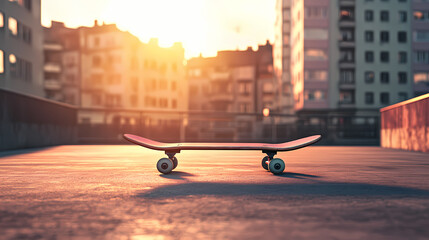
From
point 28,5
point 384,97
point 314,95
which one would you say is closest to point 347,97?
point 314,95

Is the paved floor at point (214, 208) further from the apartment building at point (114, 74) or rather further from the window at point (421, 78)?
the window at point (421, 78)

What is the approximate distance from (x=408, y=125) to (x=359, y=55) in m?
36.7

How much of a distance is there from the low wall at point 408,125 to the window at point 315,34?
29.9 meters

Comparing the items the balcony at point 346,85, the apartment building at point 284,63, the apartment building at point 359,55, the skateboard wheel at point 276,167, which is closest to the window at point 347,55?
the apartment building at point 359,55

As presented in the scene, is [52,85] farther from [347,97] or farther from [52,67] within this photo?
[347,97]

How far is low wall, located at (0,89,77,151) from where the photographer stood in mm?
17984

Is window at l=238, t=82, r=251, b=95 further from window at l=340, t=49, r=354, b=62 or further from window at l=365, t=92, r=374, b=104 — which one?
window at l=365, t=92, r=374, b=104

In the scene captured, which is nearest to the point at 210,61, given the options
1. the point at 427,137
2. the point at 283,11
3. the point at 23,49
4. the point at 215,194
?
the point at 283,11

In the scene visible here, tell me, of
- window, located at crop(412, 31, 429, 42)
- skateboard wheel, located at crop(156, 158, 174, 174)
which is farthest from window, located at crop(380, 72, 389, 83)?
skateboard wheel, located at crop(156, 158, 174, 174)

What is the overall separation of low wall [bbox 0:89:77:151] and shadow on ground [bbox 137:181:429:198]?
14419 millimetres

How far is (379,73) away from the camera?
177 feet

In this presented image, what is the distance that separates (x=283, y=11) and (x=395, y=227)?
65.2m

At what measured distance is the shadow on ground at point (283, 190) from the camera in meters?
5.35

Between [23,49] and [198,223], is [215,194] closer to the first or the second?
[198,223]
